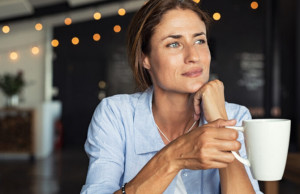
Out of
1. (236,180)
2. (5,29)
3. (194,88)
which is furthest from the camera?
(5,29)

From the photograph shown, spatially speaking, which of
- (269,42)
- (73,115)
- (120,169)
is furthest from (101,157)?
(73,115)

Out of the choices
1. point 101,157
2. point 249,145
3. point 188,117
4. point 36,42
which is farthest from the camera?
point 36,42

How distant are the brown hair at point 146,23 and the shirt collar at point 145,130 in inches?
7.4

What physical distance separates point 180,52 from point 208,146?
21.4 inches

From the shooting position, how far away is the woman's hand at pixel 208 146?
0.79 metres

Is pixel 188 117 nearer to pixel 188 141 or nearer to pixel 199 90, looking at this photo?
pixel 199 90

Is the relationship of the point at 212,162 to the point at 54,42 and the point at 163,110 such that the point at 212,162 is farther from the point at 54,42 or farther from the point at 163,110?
the point at 54,42

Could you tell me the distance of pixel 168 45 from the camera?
1.35m

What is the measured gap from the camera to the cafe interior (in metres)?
6.62

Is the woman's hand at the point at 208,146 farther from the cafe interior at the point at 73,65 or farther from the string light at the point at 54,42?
the string light at the point at 54,42

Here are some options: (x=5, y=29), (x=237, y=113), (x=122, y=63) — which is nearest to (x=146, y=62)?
(x=237, y=113)

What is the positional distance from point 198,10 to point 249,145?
0.79m

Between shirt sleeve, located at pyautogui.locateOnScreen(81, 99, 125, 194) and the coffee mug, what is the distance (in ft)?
1.65

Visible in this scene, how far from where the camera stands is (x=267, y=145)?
2.36 ft
